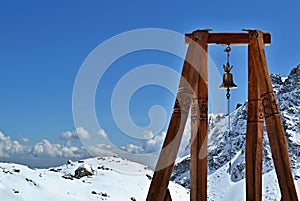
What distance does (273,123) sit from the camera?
426 cm

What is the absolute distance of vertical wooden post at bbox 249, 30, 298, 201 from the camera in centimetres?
412

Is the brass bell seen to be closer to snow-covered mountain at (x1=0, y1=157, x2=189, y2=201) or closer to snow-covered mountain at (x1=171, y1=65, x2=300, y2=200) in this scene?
snow-covered mountain at (x1=0, y1=157, x2=189, y2=201)

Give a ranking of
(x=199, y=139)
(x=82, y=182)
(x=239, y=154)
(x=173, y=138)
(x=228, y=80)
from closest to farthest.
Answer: (x=173, y=138) < (x=199, y=139) < (x=228, y=80) < (x=82, y=182) < (x=239, y=154)

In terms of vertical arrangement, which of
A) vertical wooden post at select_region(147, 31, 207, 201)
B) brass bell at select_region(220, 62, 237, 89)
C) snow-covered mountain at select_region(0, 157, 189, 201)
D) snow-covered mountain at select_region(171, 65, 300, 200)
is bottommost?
vertical wooden post at select_region(147, 31, 207, 201)

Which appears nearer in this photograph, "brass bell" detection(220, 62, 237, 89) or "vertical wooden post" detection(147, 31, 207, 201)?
"vertical wooden post" detection(147, 31, 207, 201)

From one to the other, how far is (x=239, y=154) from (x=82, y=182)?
34046 mm

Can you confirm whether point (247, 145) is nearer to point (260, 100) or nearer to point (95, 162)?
point (260, 100)

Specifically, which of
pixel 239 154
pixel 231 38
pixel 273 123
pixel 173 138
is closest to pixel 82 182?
pixel 173 138

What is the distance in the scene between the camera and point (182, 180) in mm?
42969

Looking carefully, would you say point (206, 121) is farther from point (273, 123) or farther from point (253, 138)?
point (273, 123)

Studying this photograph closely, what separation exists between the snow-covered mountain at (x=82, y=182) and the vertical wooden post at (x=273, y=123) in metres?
6.21

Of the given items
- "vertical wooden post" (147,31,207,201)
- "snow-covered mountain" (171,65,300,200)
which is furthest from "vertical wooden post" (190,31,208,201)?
"snow-covered mountain" (171,65,300,200)

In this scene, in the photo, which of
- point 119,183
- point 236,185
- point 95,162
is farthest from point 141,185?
point 236,185

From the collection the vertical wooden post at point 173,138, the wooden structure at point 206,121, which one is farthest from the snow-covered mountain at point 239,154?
the vertical wooden post at point 173,138
